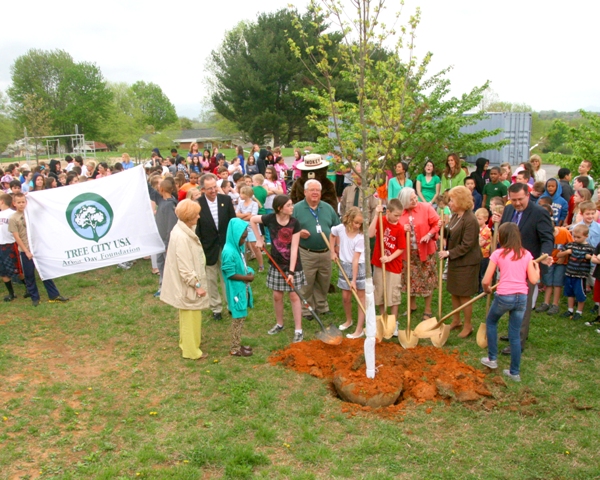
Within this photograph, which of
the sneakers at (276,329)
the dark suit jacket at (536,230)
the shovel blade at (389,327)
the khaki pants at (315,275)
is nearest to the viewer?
the dark suit jacket at (536,230)

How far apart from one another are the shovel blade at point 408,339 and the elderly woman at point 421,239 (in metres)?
0.96

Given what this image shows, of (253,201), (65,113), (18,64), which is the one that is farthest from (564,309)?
(18,64)

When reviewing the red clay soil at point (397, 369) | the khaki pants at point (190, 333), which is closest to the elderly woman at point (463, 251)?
the red clay soil at point (397, 369)

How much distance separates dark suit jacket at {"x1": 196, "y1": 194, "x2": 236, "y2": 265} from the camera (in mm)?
7793

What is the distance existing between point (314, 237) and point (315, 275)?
63 centimetres

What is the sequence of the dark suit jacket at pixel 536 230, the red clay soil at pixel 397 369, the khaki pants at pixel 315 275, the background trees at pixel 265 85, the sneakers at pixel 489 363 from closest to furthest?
the red clay soil at pixel 397 369, the sneakers at pixel 489 363, the dark suit jacket at pixel 536 230, the khaki pants at pixel 315 275, the background trees at pixel 265 85

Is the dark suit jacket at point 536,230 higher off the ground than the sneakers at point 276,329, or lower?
higher

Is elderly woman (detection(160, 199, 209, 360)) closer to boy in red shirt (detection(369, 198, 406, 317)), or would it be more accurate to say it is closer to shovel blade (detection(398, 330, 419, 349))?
boy in red shirt (detection(369, 198, 406, 317))

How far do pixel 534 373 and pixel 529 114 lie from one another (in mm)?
16291

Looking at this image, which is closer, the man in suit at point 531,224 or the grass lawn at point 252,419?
the grass lawn at point 252,419

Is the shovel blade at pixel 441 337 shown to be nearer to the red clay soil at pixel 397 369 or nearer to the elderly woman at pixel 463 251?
the red clay soil at pixel 397 369

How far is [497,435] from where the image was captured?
482cm

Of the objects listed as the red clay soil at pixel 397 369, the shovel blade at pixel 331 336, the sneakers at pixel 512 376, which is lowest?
the sneakers at pixel 512 376

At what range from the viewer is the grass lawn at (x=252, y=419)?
443 cm
